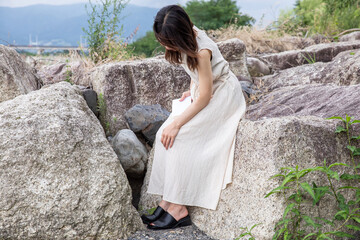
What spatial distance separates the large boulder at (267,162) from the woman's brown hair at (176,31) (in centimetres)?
70

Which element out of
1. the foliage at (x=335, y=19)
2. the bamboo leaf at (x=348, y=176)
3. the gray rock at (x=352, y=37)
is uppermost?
the foliage at (x=335, y=19)

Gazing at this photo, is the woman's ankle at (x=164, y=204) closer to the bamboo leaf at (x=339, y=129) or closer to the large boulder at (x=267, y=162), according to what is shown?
the large boulder at (x=267, y=162)

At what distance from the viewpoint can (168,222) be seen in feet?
9.88

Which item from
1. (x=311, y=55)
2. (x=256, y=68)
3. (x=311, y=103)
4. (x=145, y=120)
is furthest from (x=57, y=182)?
(x=311, y=55)

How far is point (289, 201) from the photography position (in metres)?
2.54

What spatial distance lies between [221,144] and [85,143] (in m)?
1.02

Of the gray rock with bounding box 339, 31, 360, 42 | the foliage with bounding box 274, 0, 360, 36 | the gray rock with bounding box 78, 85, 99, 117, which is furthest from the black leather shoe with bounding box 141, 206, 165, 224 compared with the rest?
the foliage with bounding box 274, 0, 360, 36

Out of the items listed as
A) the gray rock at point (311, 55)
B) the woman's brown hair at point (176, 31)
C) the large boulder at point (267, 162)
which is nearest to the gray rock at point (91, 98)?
the woman's brown hair at point (176, 31)

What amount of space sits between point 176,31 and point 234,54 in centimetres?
332

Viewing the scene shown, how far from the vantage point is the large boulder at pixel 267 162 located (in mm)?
2576

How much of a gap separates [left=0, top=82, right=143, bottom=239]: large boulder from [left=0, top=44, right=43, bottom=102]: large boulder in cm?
90

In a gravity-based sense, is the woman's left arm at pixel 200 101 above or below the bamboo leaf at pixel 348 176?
above

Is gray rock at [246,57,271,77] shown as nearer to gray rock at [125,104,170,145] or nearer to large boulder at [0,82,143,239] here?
gray rock at [125,104,170,145]

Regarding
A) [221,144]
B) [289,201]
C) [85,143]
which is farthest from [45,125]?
[289,201]
